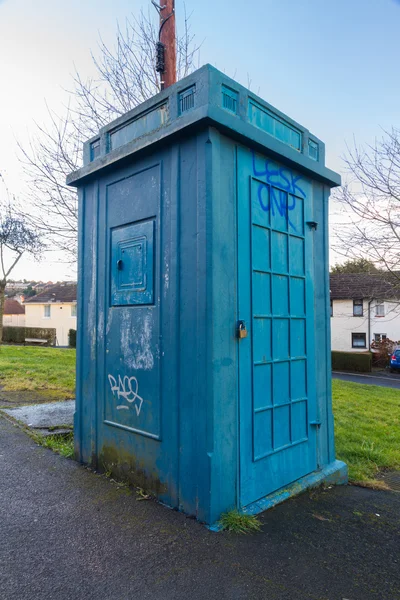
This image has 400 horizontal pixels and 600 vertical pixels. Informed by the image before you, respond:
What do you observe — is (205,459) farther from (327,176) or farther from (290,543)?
(327,176)

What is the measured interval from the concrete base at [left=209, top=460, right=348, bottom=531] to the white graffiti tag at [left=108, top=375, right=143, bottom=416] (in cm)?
117

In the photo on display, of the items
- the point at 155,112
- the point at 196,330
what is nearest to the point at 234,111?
the point at 155,112

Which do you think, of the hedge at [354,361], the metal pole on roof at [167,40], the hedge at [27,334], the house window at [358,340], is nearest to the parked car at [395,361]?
the hedge at [354,361]

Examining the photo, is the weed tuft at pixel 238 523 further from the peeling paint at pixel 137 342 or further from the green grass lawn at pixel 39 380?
the green grass lawn at pixel 39 380

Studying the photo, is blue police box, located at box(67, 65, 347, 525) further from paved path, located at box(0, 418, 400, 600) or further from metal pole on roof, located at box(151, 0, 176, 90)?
metal pole on roof, located at box(151, 0, 176, 90)

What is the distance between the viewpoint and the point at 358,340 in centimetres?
3231

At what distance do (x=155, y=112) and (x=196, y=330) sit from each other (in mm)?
1984

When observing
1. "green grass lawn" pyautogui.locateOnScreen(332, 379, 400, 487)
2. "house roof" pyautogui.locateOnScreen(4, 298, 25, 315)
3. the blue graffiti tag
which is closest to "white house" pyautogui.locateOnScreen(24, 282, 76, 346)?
"house roof" pyautogui.locateOnScreen(4, 298, 25, 315)

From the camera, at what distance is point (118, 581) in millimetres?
2395

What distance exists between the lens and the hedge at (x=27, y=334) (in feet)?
100

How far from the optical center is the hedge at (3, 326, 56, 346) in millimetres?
30616

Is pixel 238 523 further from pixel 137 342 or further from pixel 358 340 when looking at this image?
pixel 358 340

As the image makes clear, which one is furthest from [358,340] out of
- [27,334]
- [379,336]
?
[27,334]

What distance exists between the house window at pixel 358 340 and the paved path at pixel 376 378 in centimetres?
727
